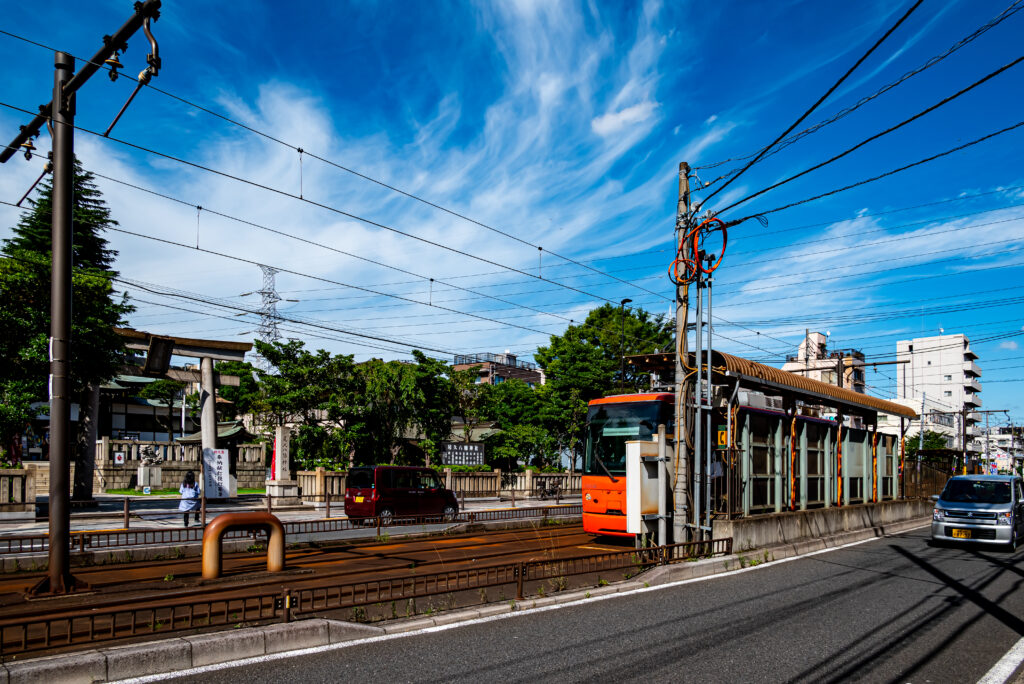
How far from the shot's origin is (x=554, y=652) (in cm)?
724

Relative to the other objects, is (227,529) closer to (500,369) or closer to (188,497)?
(188,497)

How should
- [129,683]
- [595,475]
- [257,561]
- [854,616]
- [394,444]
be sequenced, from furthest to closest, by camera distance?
[394,444]
[595,475]
[257,561]
[854,616]
[129,683]

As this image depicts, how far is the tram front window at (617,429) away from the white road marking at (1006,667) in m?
8.84

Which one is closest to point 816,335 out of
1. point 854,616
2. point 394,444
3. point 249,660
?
point 394,444

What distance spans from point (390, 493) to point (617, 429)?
8.37 m

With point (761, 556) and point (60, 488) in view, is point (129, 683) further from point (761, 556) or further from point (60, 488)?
point (761, 556)

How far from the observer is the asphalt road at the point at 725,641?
657 centimetres

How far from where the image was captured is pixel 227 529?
36.3 feet

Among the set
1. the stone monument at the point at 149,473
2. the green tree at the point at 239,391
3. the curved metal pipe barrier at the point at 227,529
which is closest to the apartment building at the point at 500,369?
the green tree at the point at 239,391

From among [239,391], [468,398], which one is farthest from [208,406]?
[239,391]

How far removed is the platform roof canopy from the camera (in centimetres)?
1480

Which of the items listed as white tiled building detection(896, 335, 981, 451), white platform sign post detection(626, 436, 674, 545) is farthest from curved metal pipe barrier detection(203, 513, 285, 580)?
white tiled building detection(896, 335, 981, 451)

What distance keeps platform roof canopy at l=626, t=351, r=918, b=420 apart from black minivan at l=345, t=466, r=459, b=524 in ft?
28.0

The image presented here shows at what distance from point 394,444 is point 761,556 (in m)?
25.2
